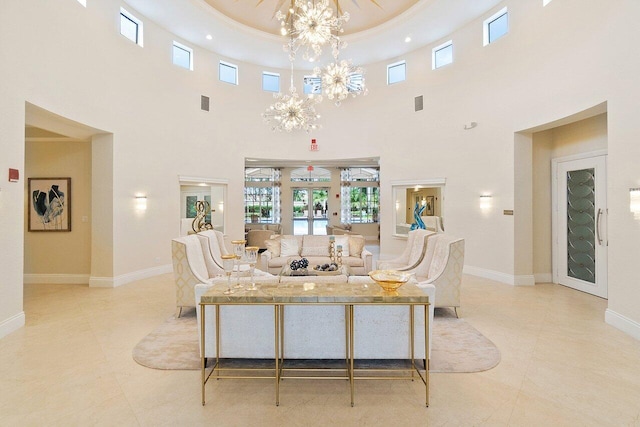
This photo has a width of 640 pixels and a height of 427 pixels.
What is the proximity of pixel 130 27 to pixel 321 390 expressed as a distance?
7.66 meters

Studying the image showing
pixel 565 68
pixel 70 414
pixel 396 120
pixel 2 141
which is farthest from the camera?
pixel 396 120

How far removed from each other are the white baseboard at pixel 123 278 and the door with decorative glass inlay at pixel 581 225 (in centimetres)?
849

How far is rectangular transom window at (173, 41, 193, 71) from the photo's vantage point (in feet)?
24.7

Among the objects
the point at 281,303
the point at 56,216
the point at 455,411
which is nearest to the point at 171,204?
the point at 56,216

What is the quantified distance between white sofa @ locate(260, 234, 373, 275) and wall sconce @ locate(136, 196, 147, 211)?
2792 mm

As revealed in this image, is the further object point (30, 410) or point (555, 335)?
point (555, 335)

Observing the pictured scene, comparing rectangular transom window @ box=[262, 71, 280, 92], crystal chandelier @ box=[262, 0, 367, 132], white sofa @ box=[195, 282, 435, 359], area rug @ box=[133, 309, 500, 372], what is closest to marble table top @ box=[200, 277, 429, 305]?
white sofa @ box=[195, 282, 435, 359]

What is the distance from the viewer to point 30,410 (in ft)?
7.93

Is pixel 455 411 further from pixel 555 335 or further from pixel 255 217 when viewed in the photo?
pixel 255 217

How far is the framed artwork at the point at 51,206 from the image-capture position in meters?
6.32

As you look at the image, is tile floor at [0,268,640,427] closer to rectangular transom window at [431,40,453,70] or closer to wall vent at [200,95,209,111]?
wall vent at [200,95,209,111]

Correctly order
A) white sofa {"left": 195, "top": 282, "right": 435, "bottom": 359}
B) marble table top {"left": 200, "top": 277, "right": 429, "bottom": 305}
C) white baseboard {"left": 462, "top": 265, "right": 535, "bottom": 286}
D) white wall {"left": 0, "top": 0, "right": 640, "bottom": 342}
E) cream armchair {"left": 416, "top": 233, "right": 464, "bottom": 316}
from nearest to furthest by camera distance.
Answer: marble table top {"left": 200, "top": 277, "right": 429, "bottom": 305}
white sofa {"left": 195, "top": 282, "right": 435, "bottom": 359}
white wall {"left": 0, "top": 0, "right": 640, "bottom": 342}
cream armchair {"left": 416, "top": 233, "right": 464, "bottom": 316}
white baseboard {"left": 462, "top": 265, "right": 535, "bottom": 286}

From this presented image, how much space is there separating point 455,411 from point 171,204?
702 centimetres

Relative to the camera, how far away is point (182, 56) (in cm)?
770
